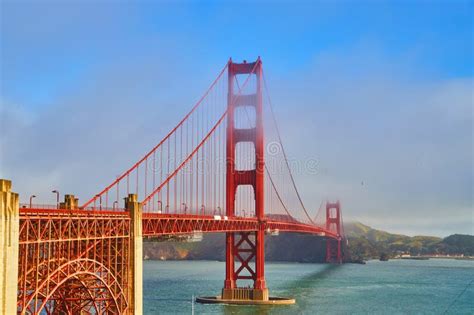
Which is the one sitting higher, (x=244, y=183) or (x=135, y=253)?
(x=244, y=183)

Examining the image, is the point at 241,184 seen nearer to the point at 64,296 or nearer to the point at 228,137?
the point at 228,137

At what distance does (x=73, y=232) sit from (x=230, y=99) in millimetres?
45002

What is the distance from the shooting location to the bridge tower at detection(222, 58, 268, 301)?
7494 cm

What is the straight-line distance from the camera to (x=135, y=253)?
45.4m

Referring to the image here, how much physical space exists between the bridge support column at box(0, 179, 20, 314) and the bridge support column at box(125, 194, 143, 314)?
49.9 feet

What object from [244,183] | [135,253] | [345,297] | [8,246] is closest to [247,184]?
[244,183]

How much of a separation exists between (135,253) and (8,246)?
1625cm

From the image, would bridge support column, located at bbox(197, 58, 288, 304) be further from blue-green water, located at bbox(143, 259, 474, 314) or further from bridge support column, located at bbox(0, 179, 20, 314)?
bridge support column, located at bbox(0, 179, 20, 314)

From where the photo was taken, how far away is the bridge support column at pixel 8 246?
2933cm

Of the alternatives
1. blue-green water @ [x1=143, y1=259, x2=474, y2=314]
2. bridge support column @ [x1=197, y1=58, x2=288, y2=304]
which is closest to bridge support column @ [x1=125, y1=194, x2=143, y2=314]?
blue-green water @ [x1=143, y1=259, x2=474, y2=314]

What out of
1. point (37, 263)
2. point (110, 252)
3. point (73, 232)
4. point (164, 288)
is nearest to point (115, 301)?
point (110, 252)

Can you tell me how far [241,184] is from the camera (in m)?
78.4

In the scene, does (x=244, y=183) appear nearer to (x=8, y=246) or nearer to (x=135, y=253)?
(x=135, y=253)

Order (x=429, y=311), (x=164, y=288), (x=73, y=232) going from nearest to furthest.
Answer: (x=73, y=232) < (x=429, y=311) < (x=164, y=288)
